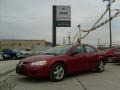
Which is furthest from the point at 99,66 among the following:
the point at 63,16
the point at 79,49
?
the point at 63,16

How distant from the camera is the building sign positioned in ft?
115

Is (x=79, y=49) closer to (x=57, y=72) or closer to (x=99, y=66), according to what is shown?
(x=99, y=66)

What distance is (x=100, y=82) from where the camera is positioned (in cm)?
973

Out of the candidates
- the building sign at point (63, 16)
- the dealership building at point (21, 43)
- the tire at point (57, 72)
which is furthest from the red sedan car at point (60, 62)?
the dealership building at point (21, 43)

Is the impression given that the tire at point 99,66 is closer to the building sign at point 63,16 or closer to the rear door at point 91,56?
the rear door at point 91,56

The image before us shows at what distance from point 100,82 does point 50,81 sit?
73.0 inches

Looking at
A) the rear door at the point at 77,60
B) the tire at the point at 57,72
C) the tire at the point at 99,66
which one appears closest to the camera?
the tire at the point at 57,72

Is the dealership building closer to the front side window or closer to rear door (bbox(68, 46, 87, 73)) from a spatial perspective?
the front side window

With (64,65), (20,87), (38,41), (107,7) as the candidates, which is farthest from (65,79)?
(38,41)

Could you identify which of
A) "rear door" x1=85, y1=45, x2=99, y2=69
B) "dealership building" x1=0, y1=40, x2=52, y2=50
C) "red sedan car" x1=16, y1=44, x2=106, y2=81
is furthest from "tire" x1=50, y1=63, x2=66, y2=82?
"dealership building" x1=0, y1=40, x2=52, y2=50

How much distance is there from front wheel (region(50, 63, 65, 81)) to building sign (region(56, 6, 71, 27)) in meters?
24.1

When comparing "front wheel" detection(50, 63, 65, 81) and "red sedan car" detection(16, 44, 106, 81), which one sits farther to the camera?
"front wheel" detection(50, 63, 65, 81)

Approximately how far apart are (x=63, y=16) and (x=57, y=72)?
26506 mm

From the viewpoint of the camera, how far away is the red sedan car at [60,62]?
968 centimetres
